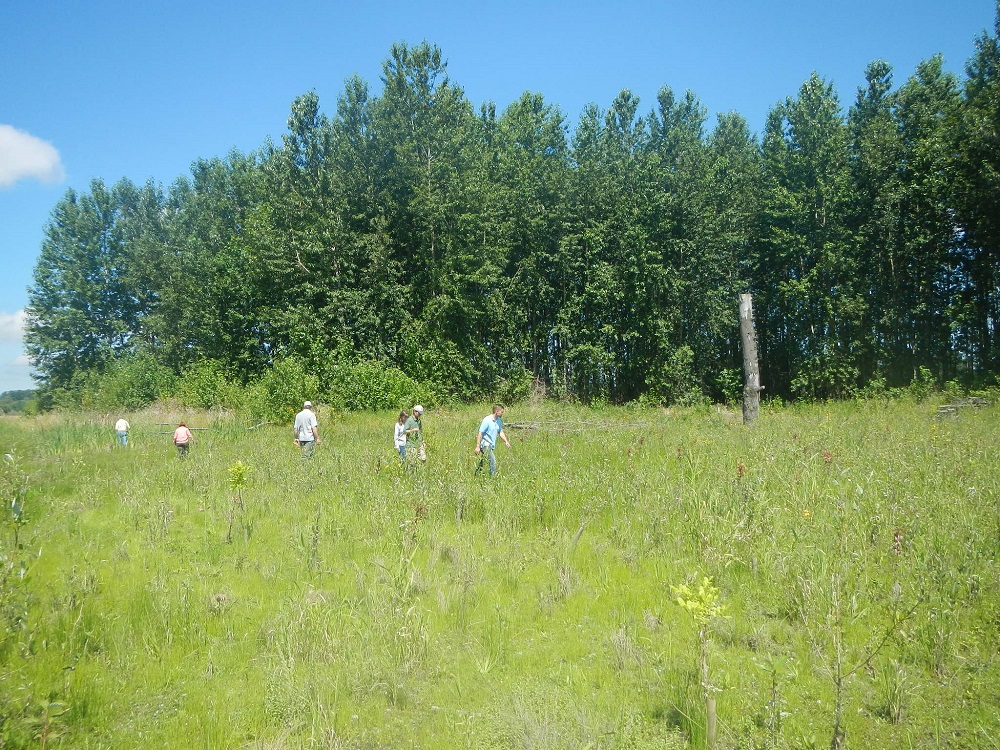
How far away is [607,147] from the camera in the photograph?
3123cm

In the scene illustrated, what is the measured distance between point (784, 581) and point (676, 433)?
29.3ft

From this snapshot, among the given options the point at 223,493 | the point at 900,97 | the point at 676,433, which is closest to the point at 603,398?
the point at 676,433

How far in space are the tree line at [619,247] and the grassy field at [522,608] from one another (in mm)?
17687

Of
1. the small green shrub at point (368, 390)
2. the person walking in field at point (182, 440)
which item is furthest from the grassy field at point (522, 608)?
the small green shrub at point (368, 390)

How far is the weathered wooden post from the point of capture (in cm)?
1633

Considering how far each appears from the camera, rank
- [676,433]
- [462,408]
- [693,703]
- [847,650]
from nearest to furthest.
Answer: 1. [693,703]
2. [847,650]
3. [676,433]
4. [462,408]

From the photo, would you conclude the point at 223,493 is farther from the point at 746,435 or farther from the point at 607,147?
the point at 607,147

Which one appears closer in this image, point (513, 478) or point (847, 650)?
point (847, 650)

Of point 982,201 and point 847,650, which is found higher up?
point 982,201

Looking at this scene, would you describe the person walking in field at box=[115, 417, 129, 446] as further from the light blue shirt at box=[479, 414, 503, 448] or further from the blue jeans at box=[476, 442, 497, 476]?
the light blue shirt at box=[479, 414, 503, 448]

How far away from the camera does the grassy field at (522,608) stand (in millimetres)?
4270

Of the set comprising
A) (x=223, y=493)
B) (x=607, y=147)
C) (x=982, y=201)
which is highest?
(x=607, y=147)

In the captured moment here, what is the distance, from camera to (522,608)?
6023 millimetres

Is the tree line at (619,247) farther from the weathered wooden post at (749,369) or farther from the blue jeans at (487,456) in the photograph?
the blue jeans at (487,456)
